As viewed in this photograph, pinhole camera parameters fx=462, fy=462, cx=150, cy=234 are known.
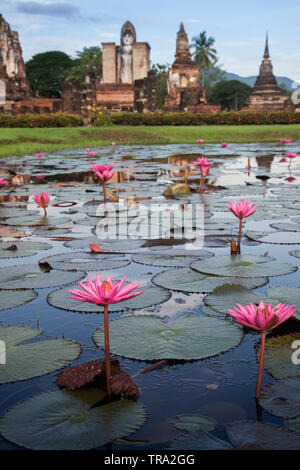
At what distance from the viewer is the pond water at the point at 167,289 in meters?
1.05

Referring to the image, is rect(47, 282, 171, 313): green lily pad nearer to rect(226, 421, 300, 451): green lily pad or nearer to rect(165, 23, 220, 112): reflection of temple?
rect(226, 421, 300, 451): green lily pad

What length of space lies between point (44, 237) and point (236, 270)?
52.1 inches

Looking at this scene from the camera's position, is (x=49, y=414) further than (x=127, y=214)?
No

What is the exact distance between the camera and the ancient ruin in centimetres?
3081

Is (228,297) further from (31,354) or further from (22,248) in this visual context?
(22,248)

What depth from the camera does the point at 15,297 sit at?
1.79 m

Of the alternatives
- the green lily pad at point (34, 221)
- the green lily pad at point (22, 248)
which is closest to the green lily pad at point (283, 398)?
the green lily pad at point (22, 248)

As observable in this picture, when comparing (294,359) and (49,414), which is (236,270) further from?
(49,414)

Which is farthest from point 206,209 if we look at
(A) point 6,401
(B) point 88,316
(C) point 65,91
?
(C) point 65,91

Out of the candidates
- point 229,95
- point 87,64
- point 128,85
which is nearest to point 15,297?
point 128,85

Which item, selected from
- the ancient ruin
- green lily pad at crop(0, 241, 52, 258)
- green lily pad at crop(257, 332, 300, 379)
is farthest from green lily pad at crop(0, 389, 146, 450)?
the ancient ruin

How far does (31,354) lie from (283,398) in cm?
70

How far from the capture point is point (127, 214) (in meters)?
3.51

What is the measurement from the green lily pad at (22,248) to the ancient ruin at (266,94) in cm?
2958
